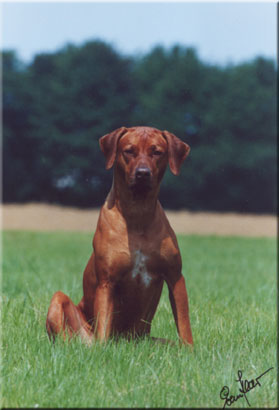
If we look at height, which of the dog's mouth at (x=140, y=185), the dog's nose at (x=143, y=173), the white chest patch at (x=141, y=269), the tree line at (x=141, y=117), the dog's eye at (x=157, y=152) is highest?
the tree line at (x=141, y=117)

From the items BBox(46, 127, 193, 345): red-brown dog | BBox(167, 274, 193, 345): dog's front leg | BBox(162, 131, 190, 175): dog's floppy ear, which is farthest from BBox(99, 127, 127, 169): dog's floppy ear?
BBox(167, 274, 193, 345): dog's front leg

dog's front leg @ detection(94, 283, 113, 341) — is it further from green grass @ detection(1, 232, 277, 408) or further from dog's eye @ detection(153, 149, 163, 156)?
dog's eye @ detection(153, 149, 163, 156)

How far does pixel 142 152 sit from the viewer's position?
3.13 m

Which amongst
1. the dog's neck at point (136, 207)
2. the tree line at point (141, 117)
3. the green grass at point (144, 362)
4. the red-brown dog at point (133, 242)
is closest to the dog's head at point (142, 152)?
the red-brown dog at point (133, 242)

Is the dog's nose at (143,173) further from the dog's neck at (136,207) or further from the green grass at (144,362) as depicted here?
the green grass at (144,362)

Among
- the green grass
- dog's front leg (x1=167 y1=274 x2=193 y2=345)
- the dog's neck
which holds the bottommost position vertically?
the green grass

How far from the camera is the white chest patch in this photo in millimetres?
3244

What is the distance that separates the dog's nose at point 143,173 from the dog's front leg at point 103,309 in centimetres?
80

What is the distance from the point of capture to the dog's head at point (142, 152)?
3.09m

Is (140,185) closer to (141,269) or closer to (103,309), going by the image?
(141,269)

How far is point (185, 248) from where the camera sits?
12.4 m

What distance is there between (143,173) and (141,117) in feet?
14.2
